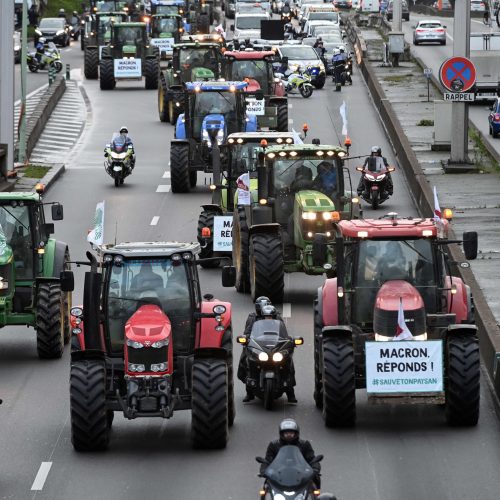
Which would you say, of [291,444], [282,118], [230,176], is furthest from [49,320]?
[282,118]

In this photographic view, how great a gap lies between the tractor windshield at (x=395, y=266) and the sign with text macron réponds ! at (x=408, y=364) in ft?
2.57

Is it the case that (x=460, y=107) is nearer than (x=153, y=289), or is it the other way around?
(x=153, y=289)

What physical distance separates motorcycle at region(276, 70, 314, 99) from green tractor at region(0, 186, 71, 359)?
37.5 m

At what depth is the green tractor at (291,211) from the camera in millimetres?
28781

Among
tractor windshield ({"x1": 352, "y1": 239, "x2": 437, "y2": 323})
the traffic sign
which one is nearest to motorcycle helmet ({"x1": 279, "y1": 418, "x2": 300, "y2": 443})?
tractor windshield ({"x1": 352, "y1": 239, "x2": 437, "y2": 323})

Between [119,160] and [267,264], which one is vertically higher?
[267,264]

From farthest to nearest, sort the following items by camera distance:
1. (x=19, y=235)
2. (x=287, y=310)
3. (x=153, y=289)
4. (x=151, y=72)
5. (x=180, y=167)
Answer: (x=151, y=72) < (x=180, y=167) < (x=287, y=310) < (x=19, y=235) < (x=153, y=289)

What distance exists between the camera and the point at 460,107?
142 feet

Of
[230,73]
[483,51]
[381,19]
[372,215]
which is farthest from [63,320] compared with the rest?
[381,19]

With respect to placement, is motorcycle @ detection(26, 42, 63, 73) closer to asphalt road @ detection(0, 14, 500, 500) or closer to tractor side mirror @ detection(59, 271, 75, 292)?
asphalt road @ detection(0, 14, 500, 500)

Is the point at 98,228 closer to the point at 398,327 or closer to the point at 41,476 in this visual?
the point at 41,476

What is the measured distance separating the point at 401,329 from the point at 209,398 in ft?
Answer: 7.85

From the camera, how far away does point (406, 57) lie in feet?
244

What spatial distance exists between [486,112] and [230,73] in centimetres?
1064
